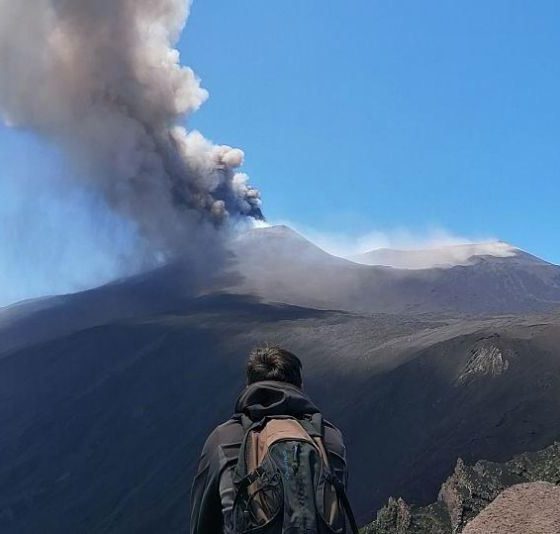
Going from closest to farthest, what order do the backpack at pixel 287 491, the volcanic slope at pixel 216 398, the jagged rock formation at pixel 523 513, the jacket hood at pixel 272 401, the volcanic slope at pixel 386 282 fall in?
1. the backpack at pixel 287 491
2. the jacket hood at pixel 272 401
3. the jagged rock formation at pixel 523 513
4. the volcanic slope at pixel 216 398
5. the volcanic slope at pixel 386 282

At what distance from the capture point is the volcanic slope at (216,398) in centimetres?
2556

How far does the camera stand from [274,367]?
2807 millimetres

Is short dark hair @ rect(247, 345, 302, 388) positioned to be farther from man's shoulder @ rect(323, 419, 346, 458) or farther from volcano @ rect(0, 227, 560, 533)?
volcano @ rect(0, 227, 560, 533)

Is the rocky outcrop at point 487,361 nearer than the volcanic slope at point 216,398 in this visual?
No

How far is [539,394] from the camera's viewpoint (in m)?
25.8

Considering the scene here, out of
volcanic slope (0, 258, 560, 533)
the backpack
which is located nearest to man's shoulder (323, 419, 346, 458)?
the backpack

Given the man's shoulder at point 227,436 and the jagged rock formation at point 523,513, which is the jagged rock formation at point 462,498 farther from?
the man's shoulder at point 227,436

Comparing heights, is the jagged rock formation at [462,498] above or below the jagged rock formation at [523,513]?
below

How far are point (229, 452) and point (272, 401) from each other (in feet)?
0.84

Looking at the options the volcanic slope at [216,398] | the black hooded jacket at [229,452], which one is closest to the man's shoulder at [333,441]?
the black hooded jacket at [229,452]

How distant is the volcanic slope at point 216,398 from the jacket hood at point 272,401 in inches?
749

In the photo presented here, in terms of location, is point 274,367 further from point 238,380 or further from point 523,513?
point 238,380

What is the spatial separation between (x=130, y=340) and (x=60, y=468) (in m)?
12.7

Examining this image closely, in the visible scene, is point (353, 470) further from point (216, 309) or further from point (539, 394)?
point (216, 309)
